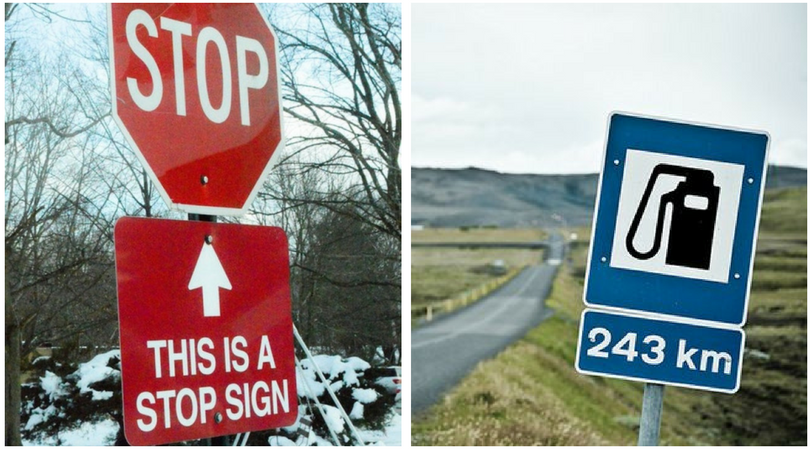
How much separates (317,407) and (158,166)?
7.37 ft

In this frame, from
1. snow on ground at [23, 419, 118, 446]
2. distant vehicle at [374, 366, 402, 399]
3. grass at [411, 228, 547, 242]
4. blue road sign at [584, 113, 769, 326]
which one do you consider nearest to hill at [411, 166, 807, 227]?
grass at [411, 228, 547, 242]

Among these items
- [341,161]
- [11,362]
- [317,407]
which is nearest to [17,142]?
[11,362]

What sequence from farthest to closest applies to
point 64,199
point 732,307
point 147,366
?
point 64,199
point 732,307
point 147,366

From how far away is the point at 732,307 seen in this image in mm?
1579

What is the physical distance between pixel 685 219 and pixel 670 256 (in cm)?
7

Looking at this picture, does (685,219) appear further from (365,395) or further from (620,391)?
(620,391)

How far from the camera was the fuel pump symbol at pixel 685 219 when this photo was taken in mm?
1567

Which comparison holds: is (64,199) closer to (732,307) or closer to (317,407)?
(317,407)

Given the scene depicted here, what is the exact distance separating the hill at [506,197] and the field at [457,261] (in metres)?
0.05

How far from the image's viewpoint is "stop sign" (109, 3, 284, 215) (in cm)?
136

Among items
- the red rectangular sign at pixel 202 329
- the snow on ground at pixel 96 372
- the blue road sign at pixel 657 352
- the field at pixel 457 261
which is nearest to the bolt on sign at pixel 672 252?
the blue road sign at pixel 657 352

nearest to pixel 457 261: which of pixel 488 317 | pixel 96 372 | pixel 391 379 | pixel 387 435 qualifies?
pixel 488 317

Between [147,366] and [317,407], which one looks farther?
[317,407]

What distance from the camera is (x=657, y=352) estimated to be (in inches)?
60.4
